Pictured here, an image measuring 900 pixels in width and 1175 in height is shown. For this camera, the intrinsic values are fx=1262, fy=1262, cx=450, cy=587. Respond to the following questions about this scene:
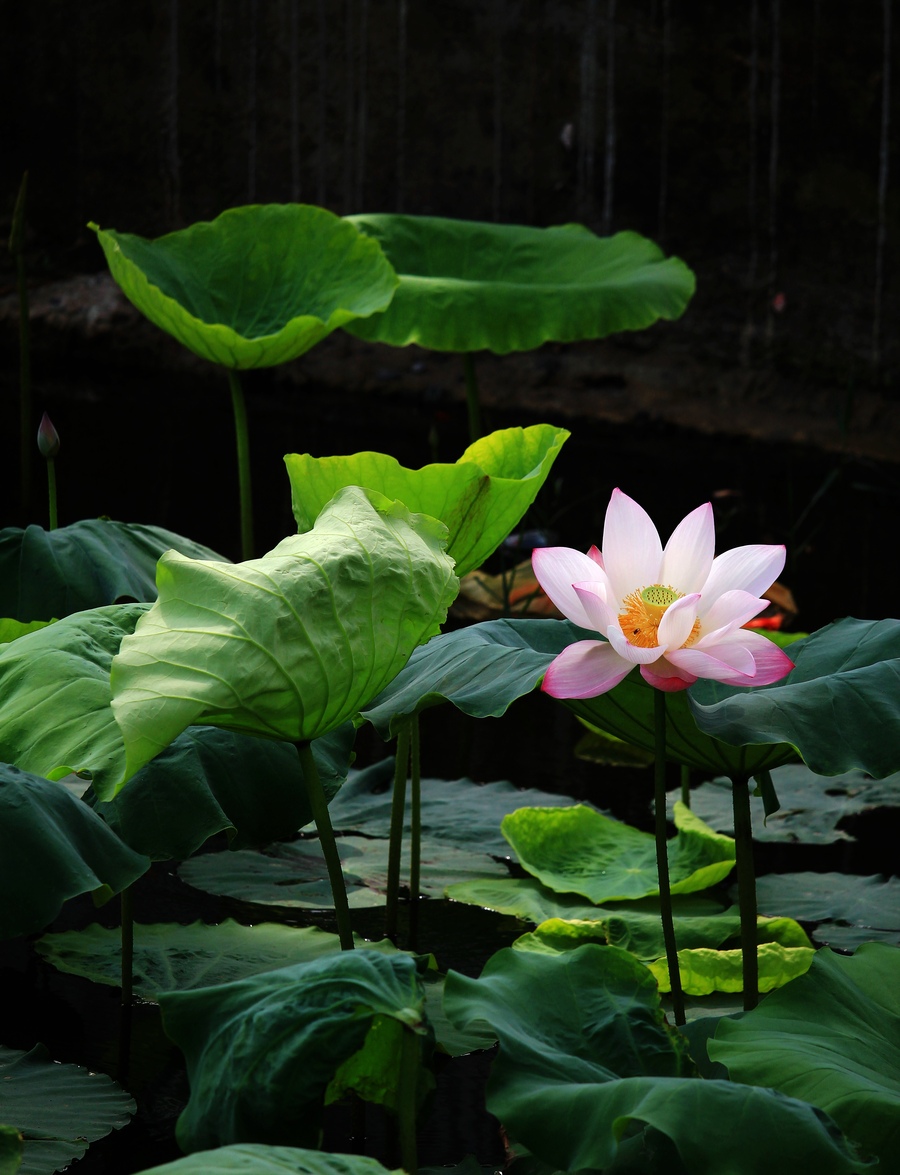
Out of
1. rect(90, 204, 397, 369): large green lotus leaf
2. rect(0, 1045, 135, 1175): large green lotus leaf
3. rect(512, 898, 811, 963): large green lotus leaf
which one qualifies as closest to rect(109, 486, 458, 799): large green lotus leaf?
rect(0, 1045, 135, 1175): large green lotus leaf

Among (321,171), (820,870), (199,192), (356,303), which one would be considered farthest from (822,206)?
(820,870)

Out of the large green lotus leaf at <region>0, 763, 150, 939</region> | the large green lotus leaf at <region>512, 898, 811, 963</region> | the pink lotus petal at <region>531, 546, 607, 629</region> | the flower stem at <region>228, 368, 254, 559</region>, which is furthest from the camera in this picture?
the flower stem at <region>228, 368, 254, 559</region>

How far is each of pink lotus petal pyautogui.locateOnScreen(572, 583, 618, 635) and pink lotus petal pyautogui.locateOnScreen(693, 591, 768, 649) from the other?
0.05 metres

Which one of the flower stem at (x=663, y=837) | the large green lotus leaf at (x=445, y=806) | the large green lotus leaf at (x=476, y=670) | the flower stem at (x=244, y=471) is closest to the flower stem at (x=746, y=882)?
the flower stem at (x=663, y=837)

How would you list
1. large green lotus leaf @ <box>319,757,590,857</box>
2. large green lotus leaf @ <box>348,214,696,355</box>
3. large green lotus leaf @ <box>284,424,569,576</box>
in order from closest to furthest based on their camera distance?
large green lotus leaf @ <box>284,424,569,576</box>, large green lotus leaf @ <box>319,757,590,857</box>, large green lotus leaf @ <box>348,214,696,355</box>

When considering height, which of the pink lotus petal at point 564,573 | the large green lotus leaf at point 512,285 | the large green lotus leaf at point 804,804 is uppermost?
the large green lotus leaf at point 512,285

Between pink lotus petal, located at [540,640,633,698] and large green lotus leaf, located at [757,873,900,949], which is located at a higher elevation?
pink lotus petal, located at [540,640,633,698]

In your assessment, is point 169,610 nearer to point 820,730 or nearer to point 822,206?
point 820,730

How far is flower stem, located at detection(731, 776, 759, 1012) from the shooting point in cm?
79

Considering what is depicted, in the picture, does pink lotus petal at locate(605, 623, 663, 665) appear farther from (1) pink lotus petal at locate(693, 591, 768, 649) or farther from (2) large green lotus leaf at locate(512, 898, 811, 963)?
(2) large green lotus leaf at locate(512, 898, 811, 963)

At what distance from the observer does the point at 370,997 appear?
57 centimetres

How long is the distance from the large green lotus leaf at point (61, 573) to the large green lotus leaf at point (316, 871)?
0.27 metres

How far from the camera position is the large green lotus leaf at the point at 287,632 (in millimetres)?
652

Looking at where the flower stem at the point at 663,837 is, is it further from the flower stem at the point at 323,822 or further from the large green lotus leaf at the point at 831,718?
the flower stem at the point at 323,822
